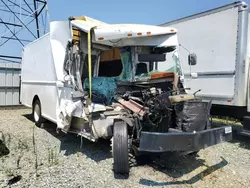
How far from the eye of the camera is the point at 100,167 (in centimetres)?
489

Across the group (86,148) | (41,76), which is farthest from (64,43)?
(86,148)

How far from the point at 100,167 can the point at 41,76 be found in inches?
156

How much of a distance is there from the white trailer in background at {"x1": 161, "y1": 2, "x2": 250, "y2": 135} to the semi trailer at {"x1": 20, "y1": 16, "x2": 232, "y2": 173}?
3.05ft

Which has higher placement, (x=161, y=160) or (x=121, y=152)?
(x=121, y=152)

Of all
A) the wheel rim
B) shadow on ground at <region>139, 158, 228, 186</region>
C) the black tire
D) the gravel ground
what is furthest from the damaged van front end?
the wheel rim

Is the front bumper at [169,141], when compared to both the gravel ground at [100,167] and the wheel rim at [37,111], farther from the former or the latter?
the wheel rim at [37,111]

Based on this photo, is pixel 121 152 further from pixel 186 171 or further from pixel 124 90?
pixel 124 90

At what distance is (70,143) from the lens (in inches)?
257

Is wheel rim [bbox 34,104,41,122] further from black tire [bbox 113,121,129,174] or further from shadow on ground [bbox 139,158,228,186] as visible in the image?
shadow on ground [bbox 139,158,228,186]

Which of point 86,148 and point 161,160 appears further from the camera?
point 86,148

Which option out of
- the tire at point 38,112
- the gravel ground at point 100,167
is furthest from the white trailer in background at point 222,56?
the tire at point 38,112

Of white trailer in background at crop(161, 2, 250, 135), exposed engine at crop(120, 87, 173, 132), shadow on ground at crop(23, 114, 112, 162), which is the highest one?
white trailer in background at crop(161, 2, 250, 135)

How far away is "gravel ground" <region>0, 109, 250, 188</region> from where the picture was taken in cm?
424

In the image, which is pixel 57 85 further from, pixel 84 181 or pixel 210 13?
pixel 210 13
